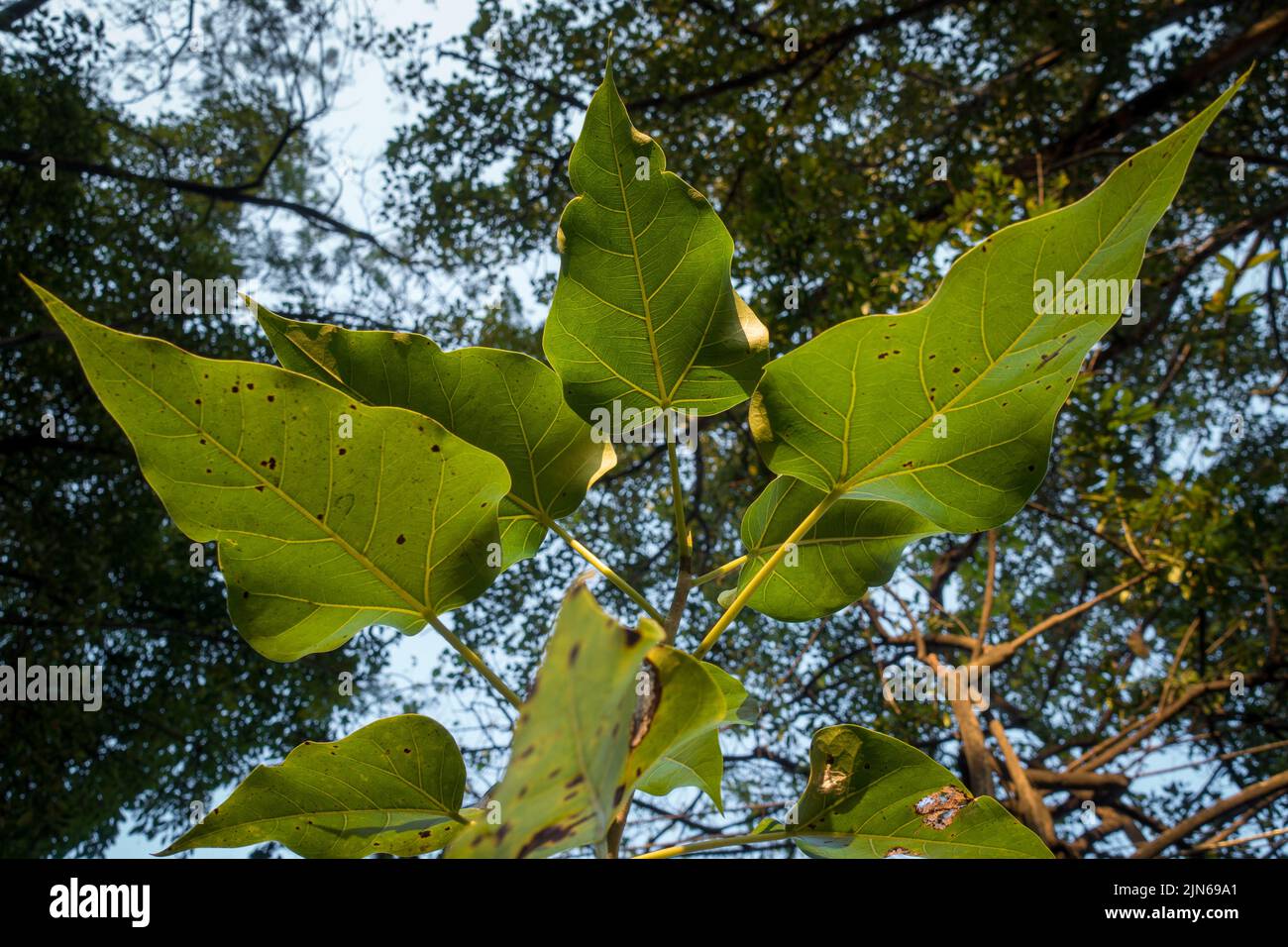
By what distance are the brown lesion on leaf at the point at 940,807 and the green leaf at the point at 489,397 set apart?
0.33 m

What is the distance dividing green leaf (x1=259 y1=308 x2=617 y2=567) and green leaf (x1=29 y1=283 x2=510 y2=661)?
95 millimetres

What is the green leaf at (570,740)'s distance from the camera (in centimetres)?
31

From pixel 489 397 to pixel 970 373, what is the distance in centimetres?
34

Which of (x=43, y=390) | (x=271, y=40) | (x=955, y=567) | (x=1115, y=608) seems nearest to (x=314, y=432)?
(x=955, y=567)

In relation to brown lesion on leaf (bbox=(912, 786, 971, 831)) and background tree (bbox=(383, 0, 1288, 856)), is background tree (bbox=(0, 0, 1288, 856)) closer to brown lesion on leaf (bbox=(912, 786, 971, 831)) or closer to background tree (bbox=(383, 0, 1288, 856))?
background tree (bbox=(383, 0, 1288, 856))

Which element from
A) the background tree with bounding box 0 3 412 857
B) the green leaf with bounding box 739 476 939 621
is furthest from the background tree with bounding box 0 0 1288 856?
the green leaf with bounding box 739 476 939 621

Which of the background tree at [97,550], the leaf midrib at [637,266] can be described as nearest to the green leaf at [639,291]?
the leaf midrib at [637,266]

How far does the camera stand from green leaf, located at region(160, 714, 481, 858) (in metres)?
0.55

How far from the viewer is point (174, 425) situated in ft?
1.53

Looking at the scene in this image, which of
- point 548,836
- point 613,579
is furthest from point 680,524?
point 548,836

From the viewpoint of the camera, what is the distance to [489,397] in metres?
0.64

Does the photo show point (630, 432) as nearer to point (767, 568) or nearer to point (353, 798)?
point (767, 568)

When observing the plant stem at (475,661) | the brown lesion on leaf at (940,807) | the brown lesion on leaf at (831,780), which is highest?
the plant stem at (475,661)

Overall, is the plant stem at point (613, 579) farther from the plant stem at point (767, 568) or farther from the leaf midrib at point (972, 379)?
the leaf midrib at point (972, 379)
